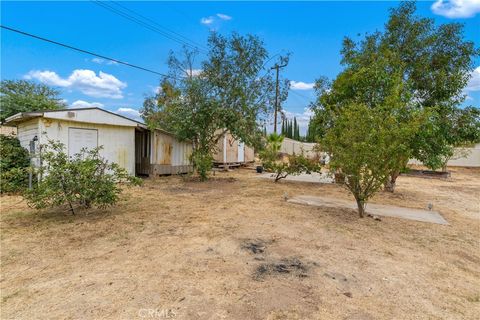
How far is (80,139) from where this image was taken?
9.20 meters

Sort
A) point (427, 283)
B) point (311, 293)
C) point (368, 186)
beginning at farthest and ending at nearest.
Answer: point (368, 186), point (427, 283), point (311, 293)

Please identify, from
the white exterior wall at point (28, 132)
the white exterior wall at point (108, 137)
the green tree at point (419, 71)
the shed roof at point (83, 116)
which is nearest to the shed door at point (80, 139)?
the white exterior wall at point (108, 137)

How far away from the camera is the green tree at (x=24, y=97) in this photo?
18.0 metres

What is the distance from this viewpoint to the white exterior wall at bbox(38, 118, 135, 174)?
8.48 metres

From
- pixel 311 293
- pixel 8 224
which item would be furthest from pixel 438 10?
pixel 8 224

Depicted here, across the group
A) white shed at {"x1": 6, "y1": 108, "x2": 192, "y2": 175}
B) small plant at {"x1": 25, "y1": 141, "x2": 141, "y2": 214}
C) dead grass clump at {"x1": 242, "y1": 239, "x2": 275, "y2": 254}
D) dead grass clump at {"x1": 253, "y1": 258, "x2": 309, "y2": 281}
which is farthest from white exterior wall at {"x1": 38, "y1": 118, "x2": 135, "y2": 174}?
dead grass clump at {"x1": 253, "y1": 258, "x2": 309, "y2": 281}

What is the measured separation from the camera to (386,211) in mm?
6445

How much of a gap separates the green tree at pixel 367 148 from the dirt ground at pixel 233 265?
79 cm

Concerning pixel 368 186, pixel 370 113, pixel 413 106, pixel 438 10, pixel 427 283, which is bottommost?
pixel 427 283

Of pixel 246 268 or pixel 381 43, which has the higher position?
pixel 381 43

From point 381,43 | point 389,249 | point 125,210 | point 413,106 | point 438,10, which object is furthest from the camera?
point 381,43

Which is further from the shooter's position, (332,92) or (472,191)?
(472,191)

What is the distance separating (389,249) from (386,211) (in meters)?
2.72

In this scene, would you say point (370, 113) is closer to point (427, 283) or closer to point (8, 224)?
point (427, 283)
